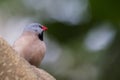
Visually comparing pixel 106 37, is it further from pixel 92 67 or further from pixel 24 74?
pixel 24 74

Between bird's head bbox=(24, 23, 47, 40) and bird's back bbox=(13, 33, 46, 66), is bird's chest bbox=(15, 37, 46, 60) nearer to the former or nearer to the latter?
bird's back bbox=(13, 33, 46, 66)

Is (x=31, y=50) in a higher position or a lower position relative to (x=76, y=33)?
lower

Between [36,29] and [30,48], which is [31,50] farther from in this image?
[36,29]

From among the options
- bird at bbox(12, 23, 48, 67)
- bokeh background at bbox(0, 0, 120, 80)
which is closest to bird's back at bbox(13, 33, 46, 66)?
bird at bbox(12, 23, 48, 67)

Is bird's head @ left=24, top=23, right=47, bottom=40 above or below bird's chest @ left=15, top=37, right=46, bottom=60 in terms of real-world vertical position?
above

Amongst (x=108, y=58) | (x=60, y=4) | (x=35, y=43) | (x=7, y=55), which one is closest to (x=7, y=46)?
(x=7, y=55)

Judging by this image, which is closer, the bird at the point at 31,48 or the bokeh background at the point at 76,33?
the bird at the point at 31,48

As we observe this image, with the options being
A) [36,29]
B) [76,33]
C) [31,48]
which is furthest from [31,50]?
[76,33]

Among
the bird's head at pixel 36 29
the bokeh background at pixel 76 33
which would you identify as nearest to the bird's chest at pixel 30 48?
the bird's head at pixel 36 29

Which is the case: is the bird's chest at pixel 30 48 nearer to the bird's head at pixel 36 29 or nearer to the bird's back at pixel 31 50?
the bird's back at pixel 31 50
